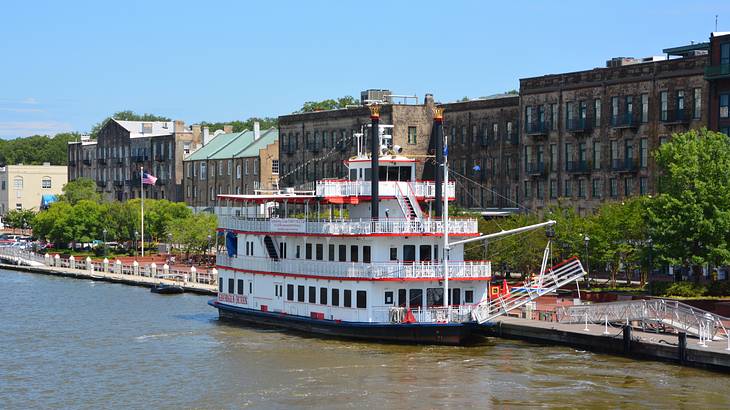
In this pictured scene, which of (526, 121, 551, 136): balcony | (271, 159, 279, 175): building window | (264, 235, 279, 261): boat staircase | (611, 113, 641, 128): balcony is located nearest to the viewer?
(264, 235, 279, 261): boat staircase

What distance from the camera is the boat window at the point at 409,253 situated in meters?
55.6

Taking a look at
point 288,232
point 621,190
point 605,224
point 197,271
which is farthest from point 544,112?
point 288,232

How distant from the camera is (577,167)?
285ft

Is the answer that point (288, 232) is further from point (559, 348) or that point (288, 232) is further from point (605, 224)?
point (605, 224)

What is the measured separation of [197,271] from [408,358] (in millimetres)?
47096

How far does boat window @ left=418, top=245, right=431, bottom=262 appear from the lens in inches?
2196

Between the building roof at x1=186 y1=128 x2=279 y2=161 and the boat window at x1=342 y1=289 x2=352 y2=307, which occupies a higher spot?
the building roof at x1=186 y1=128 x2=279 y2=161

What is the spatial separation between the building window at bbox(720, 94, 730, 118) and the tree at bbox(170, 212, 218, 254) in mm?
48230

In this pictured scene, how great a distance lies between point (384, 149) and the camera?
194ft

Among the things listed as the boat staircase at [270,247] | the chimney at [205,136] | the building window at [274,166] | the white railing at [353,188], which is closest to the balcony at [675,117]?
the white railing at [353,188]

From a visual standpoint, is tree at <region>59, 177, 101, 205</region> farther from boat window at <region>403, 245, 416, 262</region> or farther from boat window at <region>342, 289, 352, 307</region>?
boat window at <region>403, 245, 416, 262</region>

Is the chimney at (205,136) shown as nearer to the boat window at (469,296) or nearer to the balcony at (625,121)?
Result: the balcony at (625,121)

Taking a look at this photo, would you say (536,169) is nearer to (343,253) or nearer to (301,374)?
(343,253)

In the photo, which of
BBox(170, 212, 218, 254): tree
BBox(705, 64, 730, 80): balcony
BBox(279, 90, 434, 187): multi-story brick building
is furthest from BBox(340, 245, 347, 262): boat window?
BBox(170, 212, 218, 254): tree
